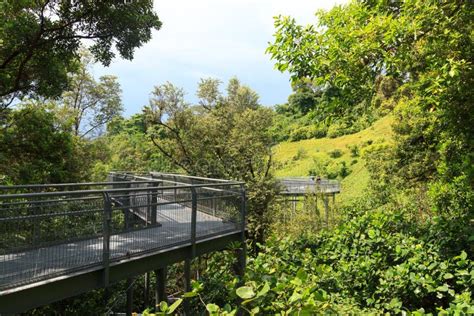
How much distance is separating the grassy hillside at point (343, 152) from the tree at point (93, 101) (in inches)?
552

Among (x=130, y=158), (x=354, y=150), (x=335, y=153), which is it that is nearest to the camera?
(x=130, y=158)

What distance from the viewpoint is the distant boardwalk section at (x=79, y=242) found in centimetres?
426

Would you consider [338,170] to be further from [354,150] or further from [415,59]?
[415,59]

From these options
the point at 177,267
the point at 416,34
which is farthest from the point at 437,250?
the point at 177,267

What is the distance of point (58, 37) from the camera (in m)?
8.94

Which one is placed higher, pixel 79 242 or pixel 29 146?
pixel 29 146

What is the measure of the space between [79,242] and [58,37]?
599cm

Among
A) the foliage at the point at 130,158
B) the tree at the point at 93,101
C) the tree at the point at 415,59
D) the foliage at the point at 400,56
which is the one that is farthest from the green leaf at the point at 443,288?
the tree at the point at 93,101

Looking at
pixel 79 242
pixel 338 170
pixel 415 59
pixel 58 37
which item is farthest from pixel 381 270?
pixel 338 170

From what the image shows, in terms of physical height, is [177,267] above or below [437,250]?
below

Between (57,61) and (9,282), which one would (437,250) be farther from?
(57,61)

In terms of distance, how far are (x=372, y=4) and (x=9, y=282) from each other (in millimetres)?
6314

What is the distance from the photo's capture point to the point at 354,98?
202 inches

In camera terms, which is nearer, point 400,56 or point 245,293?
point 245,293
